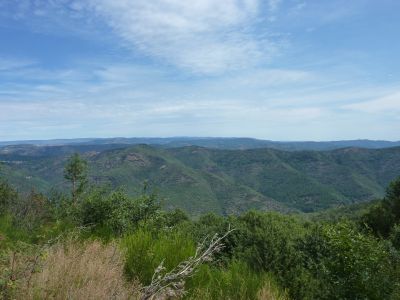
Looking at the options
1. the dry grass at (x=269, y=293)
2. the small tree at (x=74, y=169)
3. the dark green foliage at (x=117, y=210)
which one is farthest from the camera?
the small tree at (x=74, y=169)

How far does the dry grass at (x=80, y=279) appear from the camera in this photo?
4418 millimetres

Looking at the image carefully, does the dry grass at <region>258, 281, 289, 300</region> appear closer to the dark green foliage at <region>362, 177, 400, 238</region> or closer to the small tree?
the dark green foliage at <region>362, 177, 400, 238</region>

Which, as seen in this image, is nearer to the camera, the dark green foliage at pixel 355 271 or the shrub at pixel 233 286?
the shrub at pixel 233 286

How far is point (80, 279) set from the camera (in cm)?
494

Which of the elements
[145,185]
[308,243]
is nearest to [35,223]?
[145,185]

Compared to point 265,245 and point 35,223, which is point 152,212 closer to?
point 35,223

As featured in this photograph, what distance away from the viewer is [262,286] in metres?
5.50

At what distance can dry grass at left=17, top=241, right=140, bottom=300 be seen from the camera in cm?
442

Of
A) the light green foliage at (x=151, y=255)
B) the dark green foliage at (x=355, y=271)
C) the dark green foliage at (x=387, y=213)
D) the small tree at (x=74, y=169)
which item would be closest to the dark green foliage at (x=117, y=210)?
the light green foliage at (x=151, y=255)

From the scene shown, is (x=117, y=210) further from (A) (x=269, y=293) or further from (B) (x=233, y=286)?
(A) (x=269, y=293)

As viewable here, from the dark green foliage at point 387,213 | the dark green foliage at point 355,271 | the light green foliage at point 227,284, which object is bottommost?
the dark green foliage at point 387,213

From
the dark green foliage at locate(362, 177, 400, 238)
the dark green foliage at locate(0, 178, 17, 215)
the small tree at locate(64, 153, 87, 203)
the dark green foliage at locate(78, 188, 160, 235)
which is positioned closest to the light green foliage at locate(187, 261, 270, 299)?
the dark green foliage at locate(78, 188, 160, 235)

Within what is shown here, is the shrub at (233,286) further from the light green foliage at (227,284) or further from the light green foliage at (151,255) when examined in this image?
the light green foliage at (151,255)

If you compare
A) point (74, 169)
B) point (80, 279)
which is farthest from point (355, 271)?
point (74, 169)
